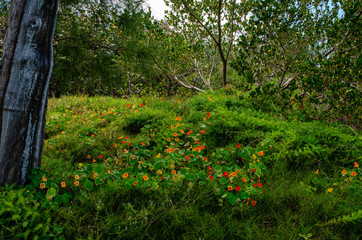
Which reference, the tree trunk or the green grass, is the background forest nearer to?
the green grass

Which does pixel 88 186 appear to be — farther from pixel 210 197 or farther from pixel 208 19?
pixel 208 19

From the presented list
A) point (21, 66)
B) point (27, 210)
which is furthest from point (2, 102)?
point (27, 210)

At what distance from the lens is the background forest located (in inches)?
68.8

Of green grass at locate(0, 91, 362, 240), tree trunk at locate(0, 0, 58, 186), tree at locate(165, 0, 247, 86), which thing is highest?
tree at locate(165, 0, 247, 86)

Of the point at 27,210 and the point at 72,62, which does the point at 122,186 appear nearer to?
the point at 27,210

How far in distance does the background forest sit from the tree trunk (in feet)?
0.84

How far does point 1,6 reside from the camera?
8.82ft

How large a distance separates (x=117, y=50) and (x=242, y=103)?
104 inches

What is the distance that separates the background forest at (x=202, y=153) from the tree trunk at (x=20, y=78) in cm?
26

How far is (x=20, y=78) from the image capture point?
1.81 meters

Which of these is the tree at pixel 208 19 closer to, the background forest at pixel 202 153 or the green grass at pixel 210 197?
the background forest at pixel 202 153

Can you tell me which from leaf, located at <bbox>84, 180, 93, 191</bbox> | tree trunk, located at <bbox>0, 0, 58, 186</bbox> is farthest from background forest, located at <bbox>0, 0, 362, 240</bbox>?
tree trunk, located at <bbox>0, 0, 58, 186</bbox>

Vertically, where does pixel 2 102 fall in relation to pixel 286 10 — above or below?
below

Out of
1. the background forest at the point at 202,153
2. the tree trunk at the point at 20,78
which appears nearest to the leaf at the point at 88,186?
the background forest at the point at 202,153
